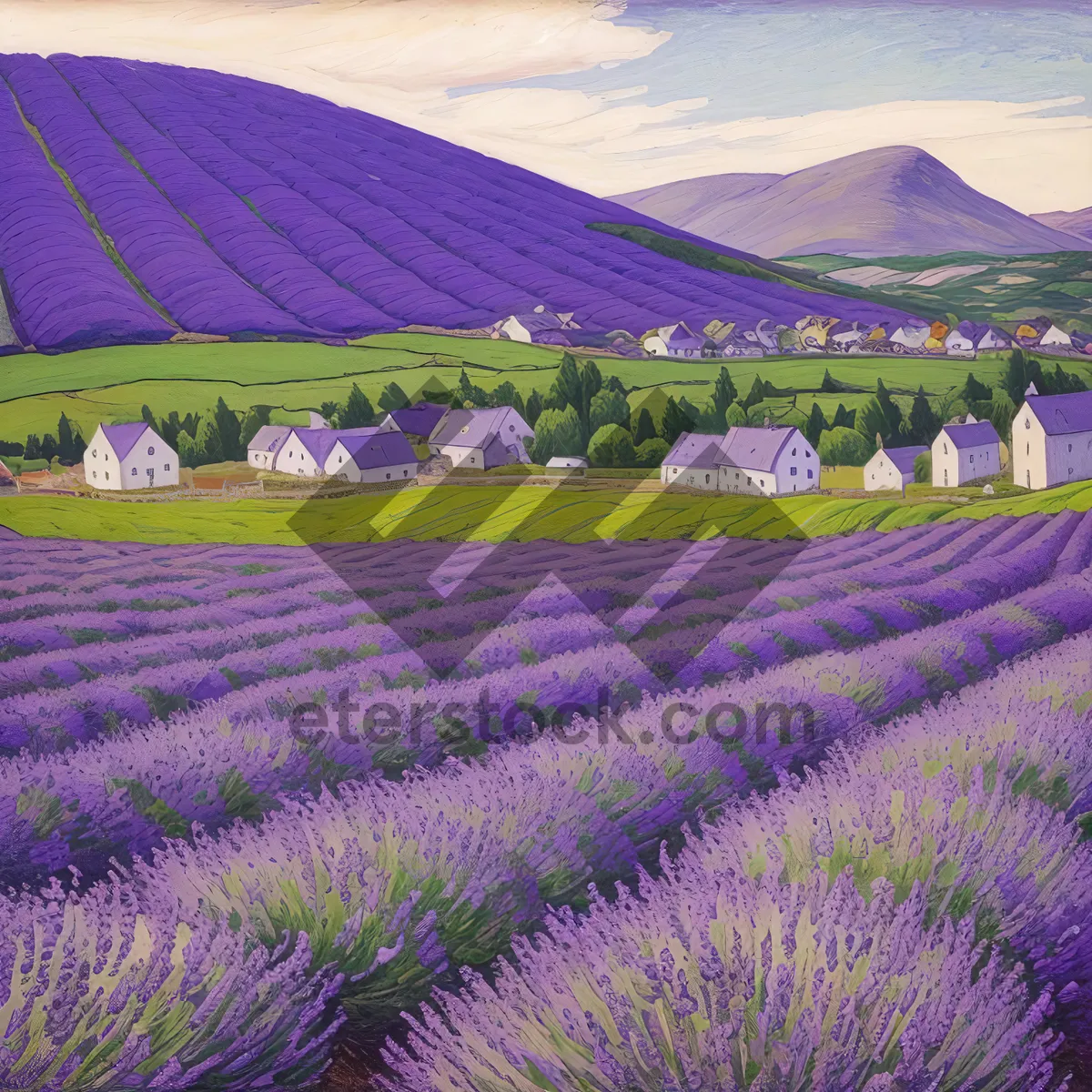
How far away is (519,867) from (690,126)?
2936 mm

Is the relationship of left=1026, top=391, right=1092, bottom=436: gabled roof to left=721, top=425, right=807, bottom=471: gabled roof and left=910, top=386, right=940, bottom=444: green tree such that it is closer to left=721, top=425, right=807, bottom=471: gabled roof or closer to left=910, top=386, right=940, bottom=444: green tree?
left=910, top=386, right=940, bottom=444: green tree

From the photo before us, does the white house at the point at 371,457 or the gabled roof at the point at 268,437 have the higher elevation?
the gabled roof at the point at 268,437

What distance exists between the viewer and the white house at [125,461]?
3.64 m

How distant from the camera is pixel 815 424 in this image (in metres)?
3.87

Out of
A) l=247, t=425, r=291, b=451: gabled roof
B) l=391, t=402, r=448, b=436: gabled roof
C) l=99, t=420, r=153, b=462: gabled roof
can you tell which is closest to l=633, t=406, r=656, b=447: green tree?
l=391, t=402, r=448, b=436: gabled roof

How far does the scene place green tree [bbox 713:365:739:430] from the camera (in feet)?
12.7

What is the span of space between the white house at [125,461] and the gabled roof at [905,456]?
252 cm

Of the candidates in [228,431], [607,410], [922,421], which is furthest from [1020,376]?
[228,431]

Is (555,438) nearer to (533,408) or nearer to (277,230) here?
(533,408)

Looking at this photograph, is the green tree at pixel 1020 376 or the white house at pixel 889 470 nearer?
the white house at pixel 889 470

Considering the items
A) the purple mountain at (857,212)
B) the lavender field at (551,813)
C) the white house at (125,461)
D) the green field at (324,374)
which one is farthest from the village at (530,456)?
the purple mountain at (857,212)

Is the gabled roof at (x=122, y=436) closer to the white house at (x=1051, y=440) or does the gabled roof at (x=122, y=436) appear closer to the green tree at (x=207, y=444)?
the green tree at (x=207, y=444)

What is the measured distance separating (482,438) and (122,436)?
4.07ft

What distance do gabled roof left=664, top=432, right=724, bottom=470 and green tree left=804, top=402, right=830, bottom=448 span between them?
0.32 meters
